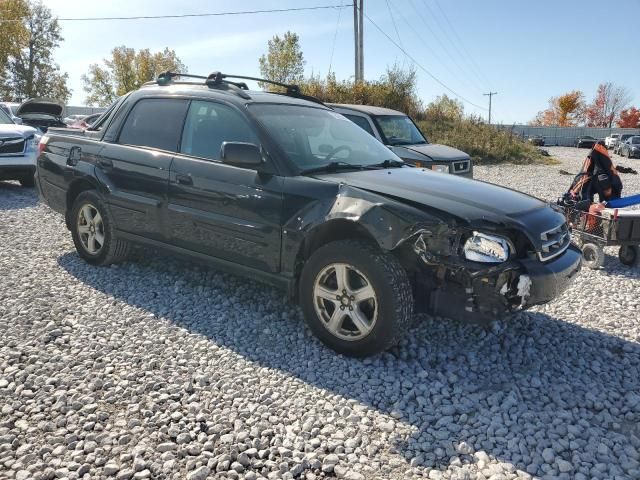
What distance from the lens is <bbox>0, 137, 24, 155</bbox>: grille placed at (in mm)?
9891

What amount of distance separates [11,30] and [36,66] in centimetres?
439

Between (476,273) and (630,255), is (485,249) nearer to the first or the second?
(476,273)

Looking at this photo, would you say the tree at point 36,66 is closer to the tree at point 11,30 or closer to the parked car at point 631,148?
the tree at point 11,30

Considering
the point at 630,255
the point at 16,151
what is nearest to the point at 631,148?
the point at 630,255

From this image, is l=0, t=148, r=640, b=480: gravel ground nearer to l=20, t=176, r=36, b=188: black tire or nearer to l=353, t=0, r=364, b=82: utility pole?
l=20, t=176, r=36, b=188: black tire

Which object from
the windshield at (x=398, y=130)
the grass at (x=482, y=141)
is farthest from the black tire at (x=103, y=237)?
the grass at (x=482, y=141)

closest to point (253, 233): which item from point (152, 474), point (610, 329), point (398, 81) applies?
point (152, 474)

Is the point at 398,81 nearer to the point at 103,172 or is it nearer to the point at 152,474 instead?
the point at 103,172

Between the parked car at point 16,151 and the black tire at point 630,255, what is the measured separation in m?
9.62

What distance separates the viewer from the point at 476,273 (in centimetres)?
322

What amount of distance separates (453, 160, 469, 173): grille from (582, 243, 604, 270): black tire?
11.8ft

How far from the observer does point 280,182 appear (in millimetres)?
3896

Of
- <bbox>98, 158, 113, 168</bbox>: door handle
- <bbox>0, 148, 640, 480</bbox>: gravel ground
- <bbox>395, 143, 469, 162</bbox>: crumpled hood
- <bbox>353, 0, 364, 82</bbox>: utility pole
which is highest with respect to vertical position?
<bbox>353, 0, 364, 82</bbox>: utility pole

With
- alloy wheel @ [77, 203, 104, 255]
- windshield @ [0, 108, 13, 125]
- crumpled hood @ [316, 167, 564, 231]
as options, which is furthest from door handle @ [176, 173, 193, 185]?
windshield @ [0, 108, 13, 125]
